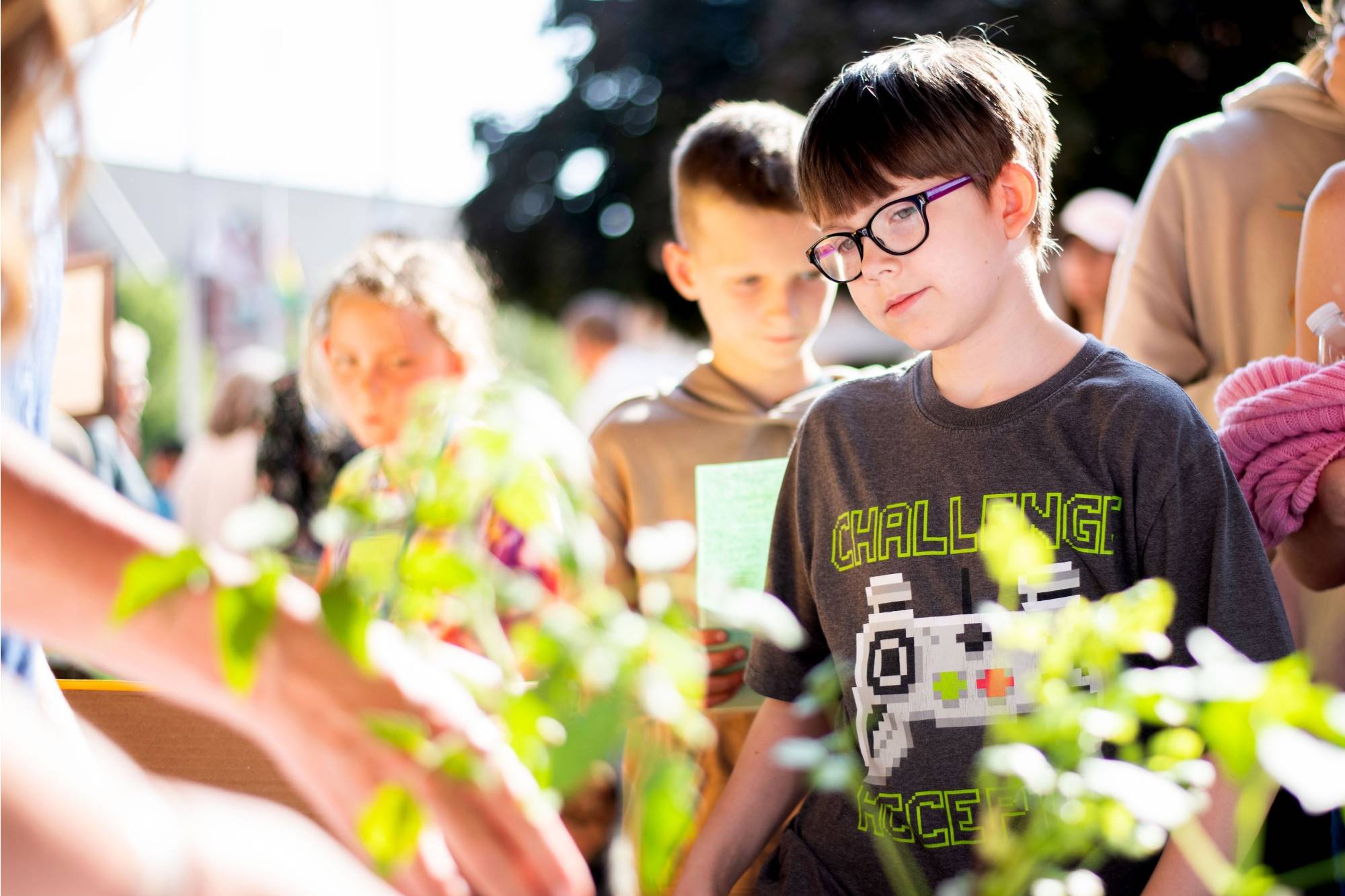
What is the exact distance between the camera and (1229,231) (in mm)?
2146

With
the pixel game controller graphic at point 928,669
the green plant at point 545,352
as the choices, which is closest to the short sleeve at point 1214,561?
the pixel game controller graphic at point 928,669

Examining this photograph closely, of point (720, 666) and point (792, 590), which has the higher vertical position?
point (792, 590)

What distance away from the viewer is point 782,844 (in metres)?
1.50

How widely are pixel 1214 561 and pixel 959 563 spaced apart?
0.27 m

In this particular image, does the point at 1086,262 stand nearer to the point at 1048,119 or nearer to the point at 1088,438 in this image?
the point at 1048,119

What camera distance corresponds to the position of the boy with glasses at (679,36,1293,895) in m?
1.28

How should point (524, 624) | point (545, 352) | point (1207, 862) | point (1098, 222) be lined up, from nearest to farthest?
point (524, 624), point (1207, 862), point (1098, 222), point (545, 352)

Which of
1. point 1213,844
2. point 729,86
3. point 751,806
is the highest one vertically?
point 1213,844

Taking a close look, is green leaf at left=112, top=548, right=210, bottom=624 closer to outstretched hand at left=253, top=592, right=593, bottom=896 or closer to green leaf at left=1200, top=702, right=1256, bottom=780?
outstretched hand at left=253, top=592, right=593, bottom=896

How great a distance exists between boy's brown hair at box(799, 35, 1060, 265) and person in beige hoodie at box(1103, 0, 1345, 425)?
2.62 feet

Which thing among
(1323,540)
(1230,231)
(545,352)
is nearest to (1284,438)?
(1323,540)

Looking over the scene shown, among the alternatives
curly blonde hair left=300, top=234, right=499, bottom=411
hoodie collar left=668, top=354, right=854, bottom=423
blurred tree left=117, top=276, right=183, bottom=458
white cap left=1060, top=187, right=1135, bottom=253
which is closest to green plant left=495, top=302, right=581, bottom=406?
blurred tree left=117, top=276, right=183, bottom=458

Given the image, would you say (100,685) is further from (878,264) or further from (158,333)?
(158,333)

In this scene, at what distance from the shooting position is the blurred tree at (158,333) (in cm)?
2242
